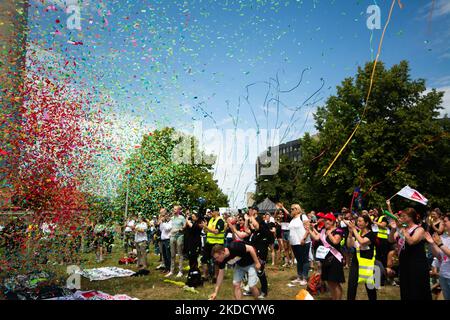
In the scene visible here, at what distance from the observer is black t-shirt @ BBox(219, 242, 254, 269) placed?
6.09 m

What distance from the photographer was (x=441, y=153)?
79.5ft

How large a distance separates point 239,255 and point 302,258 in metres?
3.88

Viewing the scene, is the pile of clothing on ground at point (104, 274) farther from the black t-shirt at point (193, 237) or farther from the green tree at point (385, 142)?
the green tree at point (385, 142)

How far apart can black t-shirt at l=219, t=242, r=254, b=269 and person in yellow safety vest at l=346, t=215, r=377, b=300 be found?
6.59 feet

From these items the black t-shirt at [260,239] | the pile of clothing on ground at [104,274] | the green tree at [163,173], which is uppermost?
the green tree at [163,173]

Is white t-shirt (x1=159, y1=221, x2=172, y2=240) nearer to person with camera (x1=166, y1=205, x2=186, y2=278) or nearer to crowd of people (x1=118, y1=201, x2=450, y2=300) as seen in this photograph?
person with camera (x1=166, y1=205, x2=186, y2=278)

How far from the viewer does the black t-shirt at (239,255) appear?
609cm

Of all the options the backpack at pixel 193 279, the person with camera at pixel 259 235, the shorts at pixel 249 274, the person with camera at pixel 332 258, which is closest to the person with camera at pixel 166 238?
the backpack at pixel 193 279

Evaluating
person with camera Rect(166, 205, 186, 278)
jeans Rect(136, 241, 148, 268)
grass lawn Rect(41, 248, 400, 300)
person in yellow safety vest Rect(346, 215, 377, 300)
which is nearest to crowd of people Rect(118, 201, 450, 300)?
person in yellow safety vest Rect(346, 215, 377, 300)

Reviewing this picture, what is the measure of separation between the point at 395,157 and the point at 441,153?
3.60 metres

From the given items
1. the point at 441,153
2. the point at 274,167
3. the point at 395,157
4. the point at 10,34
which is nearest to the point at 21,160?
the point at 10,34

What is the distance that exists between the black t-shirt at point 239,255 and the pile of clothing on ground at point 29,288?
13.7 ft

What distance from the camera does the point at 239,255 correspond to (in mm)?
6125

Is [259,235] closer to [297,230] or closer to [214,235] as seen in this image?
[297,230]
